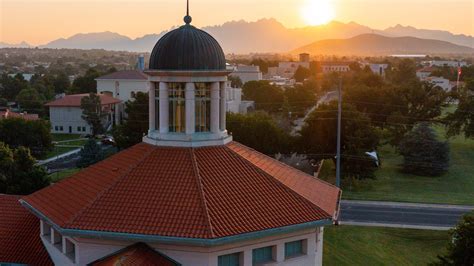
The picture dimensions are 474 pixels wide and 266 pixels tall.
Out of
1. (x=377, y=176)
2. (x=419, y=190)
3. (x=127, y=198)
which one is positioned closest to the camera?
(x=127, y=198)

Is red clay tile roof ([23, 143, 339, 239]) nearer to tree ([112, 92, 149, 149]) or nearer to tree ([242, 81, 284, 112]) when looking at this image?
tree ([112, 92, 149, 149])

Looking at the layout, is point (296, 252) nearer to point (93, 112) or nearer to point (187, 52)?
point (187, 52)

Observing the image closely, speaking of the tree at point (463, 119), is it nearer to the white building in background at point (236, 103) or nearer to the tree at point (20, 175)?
the white building in background at point (236, 103)

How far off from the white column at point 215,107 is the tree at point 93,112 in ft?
231

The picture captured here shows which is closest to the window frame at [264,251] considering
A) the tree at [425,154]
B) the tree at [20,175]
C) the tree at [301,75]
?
the tree at [20,175]

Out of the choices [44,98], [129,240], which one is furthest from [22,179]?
[44,98]

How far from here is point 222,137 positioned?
2223 centimetres

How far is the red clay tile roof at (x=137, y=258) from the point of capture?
17031mm

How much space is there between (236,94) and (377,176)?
3634cm

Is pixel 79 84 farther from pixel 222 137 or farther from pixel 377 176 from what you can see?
pixel 222 137

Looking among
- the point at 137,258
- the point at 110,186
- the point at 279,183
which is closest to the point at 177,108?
the point at 110,186

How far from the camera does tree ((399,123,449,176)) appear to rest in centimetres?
6394

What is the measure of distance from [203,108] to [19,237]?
895 cm

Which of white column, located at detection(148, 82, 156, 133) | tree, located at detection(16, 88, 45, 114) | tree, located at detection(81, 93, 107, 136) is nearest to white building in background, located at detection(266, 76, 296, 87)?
tree, located at detection(81, 93, 107, 136)
